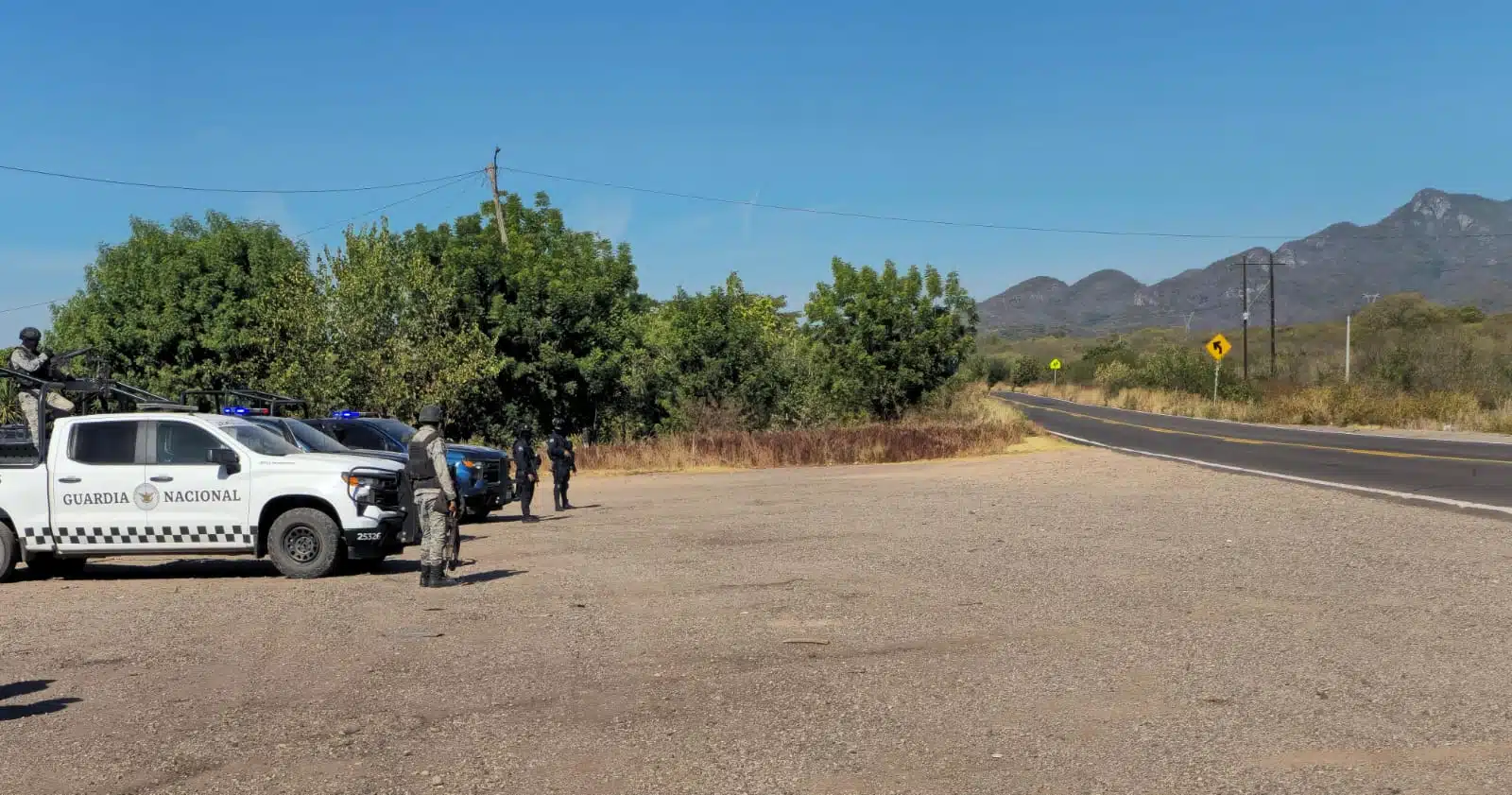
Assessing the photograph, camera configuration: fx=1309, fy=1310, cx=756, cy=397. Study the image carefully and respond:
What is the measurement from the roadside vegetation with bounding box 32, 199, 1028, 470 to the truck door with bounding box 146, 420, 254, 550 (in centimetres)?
2135

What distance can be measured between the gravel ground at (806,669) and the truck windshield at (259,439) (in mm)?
1384

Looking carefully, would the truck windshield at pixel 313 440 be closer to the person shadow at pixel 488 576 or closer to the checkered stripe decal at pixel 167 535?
the checkered stripe decal at pixel 167 535

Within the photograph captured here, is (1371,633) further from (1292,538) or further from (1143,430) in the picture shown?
(1143,430)

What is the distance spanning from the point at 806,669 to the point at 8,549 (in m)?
9.60

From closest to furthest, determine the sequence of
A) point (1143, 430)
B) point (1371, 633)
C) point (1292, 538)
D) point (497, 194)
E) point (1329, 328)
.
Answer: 1. point (1371, 633)
2. point (1292, 538)
3. point (497, 194)
4. point (1143, 430)
5. point (1329, 328)

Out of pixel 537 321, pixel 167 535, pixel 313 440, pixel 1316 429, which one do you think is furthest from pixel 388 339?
pixel 1316 429

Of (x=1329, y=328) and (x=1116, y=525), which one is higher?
(x=1329, y=328)

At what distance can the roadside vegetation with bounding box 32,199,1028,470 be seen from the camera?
119ft

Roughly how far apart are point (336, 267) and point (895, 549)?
27549 millimetres

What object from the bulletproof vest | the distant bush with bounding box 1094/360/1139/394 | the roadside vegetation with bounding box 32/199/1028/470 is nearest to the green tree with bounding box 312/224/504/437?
the roadside vegetation with bounding box 32/199/1028/470

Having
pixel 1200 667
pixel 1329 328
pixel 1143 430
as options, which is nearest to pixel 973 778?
pixel 1200 667

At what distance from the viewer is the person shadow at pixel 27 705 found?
24.5 feet

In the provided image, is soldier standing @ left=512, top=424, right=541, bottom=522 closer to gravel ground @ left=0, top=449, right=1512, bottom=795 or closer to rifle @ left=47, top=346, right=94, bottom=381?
gravel ground @ left=0, top=449, right=1512, bottom=795

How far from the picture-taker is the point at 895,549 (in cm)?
1447
